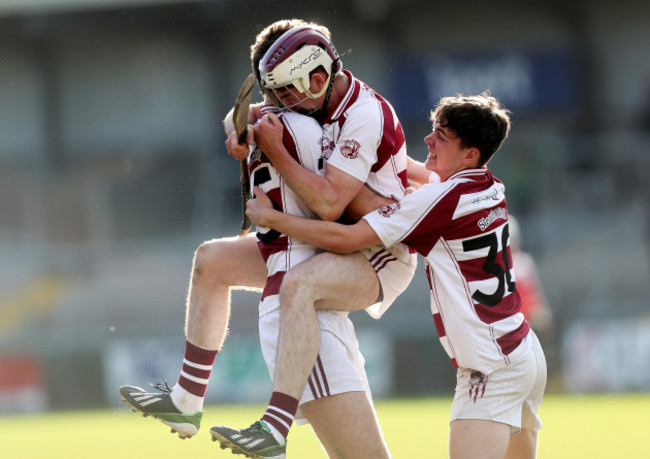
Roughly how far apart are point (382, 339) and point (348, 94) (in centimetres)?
861

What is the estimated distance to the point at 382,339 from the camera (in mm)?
12531

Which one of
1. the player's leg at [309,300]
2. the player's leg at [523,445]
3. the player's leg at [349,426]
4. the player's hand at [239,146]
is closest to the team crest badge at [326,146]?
the player's hand at [239,146]

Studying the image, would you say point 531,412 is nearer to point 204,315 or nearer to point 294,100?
point 204,315

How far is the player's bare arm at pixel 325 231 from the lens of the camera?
13.0ft

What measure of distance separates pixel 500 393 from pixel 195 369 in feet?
3.96

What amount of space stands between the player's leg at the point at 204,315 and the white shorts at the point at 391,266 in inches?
18.2

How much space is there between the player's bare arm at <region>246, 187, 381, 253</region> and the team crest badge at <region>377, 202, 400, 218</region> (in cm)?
7

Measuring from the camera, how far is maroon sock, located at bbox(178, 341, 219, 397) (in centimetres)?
436

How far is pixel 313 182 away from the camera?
3.96 m

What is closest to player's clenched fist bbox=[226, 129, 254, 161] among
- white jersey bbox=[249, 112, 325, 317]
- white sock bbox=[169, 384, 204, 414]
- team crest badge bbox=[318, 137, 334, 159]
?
white jersey bbox=[249, 112, 325, 317]

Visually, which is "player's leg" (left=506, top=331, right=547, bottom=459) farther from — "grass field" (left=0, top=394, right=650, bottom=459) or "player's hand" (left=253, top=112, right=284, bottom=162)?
"grass field" (left=0, top=394, right=650, bottom=459)

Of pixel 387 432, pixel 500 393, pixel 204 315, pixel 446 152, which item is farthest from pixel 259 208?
pixel 387 432

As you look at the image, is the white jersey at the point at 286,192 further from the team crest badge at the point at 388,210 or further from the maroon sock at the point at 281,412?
the maroon sock at the point at 281,412

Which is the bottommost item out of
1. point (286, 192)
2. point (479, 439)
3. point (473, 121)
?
point (479, 439)
